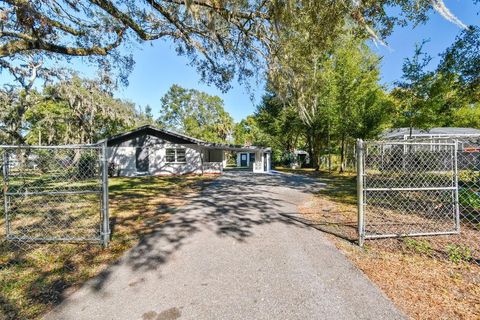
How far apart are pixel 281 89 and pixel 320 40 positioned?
5.79ft

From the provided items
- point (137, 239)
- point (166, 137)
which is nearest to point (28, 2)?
point (137, 239)

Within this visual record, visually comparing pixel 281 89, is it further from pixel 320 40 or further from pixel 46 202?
pixel 46 202

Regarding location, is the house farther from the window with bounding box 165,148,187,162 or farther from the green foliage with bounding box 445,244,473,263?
the green foliage with bounding box 445,244,473,263

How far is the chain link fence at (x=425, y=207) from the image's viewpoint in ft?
12.3

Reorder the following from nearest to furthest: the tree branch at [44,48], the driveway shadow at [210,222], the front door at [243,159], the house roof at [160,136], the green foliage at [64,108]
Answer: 1. the driveway shadow at [210,222]
2. the tree branch at [44,48]
3. the green foliage at [64,108]
4. the house roof at [160,136]
5. the front door at [243,159]

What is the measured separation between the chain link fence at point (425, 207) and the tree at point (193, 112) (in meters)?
37.1

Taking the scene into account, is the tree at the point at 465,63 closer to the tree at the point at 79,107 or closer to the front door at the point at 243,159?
the tree at the point at 79,107

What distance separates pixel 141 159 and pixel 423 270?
1784 cm

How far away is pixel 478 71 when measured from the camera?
26.9 ft

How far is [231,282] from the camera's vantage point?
2.84m

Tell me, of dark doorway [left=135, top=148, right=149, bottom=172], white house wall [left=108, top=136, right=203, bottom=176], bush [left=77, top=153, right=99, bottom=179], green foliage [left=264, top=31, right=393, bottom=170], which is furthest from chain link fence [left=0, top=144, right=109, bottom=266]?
dark doorway [left=135, top=148, right=149, bottom=172]

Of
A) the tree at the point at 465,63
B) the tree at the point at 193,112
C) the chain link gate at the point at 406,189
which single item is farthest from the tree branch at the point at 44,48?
the tree at the point at 193,112

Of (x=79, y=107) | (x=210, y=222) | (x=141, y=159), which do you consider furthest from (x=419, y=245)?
(x=79, y=107)

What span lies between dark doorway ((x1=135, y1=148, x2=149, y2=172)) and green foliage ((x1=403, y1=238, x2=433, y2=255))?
1707cm
